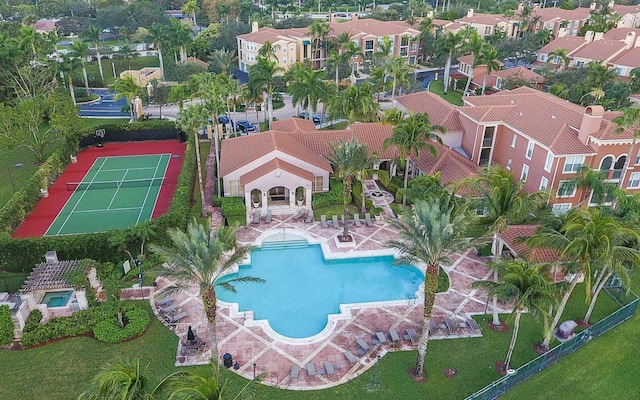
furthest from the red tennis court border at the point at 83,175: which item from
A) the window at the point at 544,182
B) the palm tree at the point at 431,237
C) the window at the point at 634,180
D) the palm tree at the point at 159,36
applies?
the window at the point at 634,180

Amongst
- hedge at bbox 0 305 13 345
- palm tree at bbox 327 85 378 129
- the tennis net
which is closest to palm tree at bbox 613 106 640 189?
palm tree at bbox 327 85 378 129

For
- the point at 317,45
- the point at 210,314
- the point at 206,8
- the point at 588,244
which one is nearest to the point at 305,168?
the point at 210,314

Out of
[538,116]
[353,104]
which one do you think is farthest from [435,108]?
[538,116]

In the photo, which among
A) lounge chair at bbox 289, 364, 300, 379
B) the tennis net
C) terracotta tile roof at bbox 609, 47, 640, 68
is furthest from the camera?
terracotta tile roof at bbox 609, 47, 640, 68

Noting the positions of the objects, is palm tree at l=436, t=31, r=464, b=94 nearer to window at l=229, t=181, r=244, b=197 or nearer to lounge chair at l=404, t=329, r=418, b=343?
window at l=229, t=181, r=244, b=197

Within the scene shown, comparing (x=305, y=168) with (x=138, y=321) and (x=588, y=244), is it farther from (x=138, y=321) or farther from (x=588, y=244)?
(x=588, y=244)

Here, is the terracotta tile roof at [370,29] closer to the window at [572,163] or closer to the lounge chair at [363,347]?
the window at [572,163]
